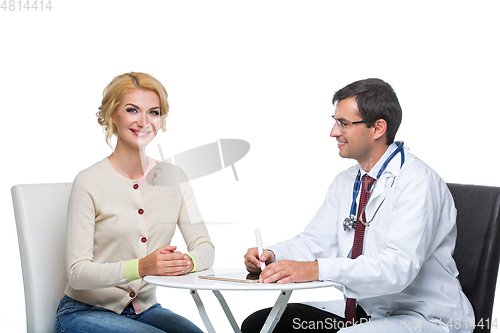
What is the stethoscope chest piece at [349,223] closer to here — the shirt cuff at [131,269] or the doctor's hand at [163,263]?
the doctor's hand at [163,263]

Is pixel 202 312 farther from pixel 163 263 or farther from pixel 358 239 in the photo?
pixel 358 239

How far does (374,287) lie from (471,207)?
2.75 feet

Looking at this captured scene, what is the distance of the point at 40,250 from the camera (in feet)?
8.79

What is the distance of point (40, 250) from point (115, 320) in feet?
2.03

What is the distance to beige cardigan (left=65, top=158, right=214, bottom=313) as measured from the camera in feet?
7.70

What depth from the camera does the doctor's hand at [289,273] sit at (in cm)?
213

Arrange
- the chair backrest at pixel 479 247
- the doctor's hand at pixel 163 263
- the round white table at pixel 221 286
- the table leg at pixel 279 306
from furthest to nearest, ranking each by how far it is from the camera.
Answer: the chair backrest at pixel 479 247 < the doctor's hand at pixel 163 263 < the table leg at pixel 279 306 < the round white table at pixel 221 286

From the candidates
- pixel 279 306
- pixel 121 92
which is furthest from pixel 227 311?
pixel 121 92

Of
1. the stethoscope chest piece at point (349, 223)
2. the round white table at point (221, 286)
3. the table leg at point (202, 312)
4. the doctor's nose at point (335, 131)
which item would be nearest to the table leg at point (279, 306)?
the round white table at point (221, 286)

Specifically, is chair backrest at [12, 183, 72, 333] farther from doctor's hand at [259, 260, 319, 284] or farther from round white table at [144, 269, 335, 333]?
doctor's hand at [259, 260, 319, 284]

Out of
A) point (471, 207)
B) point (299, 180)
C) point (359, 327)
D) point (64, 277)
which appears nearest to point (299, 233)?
point (299, 180)

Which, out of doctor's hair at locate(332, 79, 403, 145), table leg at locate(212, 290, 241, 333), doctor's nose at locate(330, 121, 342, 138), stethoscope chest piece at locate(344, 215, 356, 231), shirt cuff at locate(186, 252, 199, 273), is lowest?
table leg at locate(212, 290, 241, 333)

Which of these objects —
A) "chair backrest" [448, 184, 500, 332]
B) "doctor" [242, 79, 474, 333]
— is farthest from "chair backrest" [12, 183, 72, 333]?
"chair backrest" [448, 184, 500, 332]

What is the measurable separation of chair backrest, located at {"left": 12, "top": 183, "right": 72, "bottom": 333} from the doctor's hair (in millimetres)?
1638
